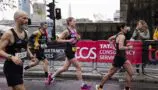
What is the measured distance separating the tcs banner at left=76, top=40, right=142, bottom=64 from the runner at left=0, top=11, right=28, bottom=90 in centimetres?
844

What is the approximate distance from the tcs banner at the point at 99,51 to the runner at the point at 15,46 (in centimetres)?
844

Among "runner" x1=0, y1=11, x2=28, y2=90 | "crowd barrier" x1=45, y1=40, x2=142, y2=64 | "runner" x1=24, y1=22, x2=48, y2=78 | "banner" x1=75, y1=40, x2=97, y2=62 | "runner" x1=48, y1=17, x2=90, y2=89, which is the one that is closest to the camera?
"runner" x1=0, y1=11, x2=28, y2=90

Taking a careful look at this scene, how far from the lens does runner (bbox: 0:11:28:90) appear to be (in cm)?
740

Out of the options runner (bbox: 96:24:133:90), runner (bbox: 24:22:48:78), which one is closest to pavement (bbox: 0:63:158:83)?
runner (bbox: 24:22:48:78)

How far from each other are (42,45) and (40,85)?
146 centimetres

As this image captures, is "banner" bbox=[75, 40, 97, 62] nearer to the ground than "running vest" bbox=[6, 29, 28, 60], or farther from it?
nearer to the ground

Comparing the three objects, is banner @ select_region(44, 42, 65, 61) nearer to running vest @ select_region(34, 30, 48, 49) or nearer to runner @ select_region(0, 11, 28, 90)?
running vest @ select_region(34, 30, 48, 49)

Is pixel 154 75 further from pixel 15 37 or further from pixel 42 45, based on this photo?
pixel 15 37

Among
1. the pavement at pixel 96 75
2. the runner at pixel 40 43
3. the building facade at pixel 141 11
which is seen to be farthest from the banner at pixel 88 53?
the building facade at pixel 141 11

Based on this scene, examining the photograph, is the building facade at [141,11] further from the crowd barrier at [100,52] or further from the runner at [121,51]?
the runner at [121,51]

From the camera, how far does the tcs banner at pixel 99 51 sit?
15.7 meters

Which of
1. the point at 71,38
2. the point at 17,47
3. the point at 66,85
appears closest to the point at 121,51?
the point at 71,38

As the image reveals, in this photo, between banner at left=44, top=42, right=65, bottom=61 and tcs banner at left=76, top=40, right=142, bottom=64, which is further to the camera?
banner at left=44, top=42, right=65, bottom=61

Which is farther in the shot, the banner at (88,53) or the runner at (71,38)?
the banner at (88,53)
